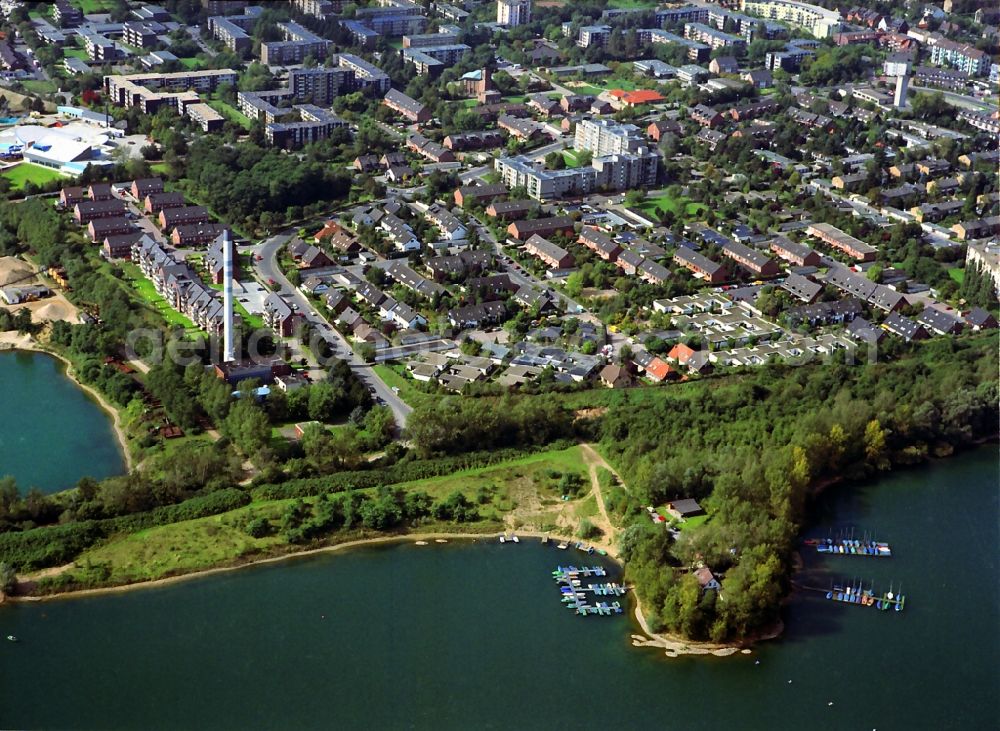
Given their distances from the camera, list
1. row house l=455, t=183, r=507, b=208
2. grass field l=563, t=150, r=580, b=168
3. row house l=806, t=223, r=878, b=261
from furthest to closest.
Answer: grass field l=563, t=150, r=580, b=168 < row house l=455, t=183, r=507, b=208 < row house l=806, t=223, r=878, b=261

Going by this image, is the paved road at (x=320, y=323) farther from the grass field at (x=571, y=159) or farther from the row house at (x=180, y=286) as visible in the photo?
the grass field at (x=571, y=159)

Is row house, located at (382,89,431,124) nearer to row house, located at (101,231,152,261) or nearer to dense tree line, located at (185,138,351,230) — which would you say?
dense tree line, located at (185,138,351,230)

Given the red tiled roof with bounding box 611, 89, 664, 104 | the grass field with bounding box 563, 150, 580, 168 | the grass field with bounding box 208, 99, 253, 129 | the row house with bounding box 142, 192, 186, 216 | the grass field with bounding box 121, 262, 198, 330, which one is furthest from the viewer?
the red tiled roof with bounding box 611, 89, 664, 104

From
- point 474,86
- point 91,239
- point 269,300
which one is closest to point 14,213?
point 91,239

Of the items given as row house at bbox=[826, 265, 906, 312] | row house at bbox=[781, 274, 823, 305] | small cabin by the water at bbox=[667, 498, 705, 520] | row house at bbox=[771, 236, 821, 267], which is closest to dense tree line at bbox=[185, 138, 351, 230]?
row house at bbox=[771, 236, 821, 267]

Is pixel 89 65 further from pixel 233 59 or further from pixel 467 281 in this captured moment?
pixel 467 281

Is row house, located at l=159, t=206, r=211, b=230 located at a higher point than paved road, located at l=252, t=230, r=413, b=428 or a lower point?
higher

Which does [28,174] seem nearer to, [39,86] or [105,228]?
[105,228]
